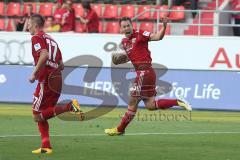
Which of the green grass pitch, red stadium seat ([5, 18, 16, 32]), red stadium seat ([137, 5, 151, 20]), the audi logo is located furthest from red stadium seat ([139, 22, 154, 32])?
the green grass pitch

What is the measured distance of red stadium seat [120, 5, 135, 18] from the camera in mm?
29609

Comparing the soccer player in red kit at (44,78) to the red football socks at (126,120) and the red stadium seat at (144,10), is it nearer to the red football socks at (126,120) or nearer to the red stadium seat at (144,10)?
the red football socks at (126,120)

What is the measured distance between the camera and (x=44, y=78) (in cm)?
1297

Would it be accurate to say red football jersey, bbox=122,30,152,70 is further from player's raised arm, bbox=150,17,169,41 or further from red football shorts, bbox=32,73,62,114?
red football shorts, bbox=32,73,62,114

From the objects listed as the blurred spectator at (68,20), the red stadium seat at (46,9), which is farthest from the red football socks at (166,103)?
the red stadium seat at (46,9)

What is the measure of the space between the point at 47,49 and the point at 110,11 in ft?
57.2

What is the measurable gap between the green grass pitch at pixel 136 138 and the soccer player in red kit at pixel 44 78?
517 millimetres

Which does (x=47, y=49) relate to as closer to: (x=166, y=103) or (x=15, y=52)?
(x=166, y=103)

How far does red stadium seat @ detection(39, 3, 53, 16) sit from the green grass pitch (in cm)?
987

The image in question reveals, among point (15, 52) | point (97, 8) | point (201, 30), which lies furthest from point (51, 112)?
point (97, 8)

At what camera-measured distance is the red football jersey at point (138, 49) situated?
595 inches

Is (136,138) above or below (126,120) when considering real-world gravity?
below

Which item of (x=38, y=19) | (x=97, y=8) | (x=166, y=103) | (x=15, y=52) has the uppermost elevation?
(x=38, y=19)

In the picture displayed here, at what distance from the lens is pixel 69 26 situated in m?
25.9
